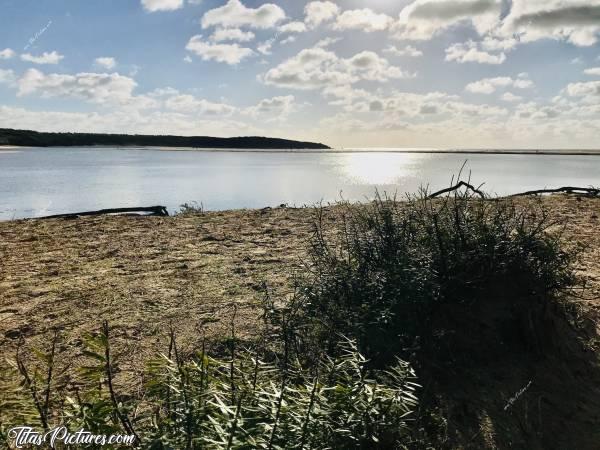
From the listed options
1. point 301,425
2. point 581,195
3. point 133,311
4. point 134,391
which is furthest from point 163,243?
point 581,195

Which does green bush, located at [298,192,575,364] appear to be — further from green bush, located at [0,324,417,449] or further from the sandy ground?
green bush, located at [0,324,417,449]

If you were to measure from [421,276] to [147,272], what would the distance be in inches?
132

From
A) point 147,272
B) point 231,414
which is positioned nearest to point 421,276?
point 231,414

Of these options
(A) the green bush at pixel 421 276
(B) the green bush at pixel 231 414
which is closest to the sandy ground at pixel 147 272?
(A) the green bush at pixel 421 276

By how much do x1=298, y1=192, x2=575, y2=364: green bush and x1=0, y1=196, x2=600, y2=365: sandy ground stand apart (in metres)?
0.75

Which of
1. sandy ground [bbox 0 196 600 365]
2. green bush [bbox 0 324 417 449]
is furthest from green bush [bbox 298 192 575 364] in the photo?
green bush [bbox 0 324 417 449]

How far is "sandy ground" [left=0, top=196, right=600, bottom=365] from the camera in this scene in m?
3.93

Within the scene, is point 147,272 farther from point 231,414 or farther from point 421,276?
point 231,414

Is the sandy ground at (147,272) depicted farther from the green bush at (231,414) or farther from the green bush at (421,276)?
the green bush at (231,414)

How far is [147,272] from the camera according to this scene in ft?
17.6

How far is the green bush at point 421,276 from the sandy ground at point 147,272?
75 cm

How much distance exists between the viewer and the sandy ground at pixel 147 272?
12.9ft

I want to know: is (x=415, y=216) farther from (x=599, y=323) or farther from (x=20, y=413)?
(x=20, y=413)

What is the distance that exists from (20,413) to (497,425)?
252 centimetres
